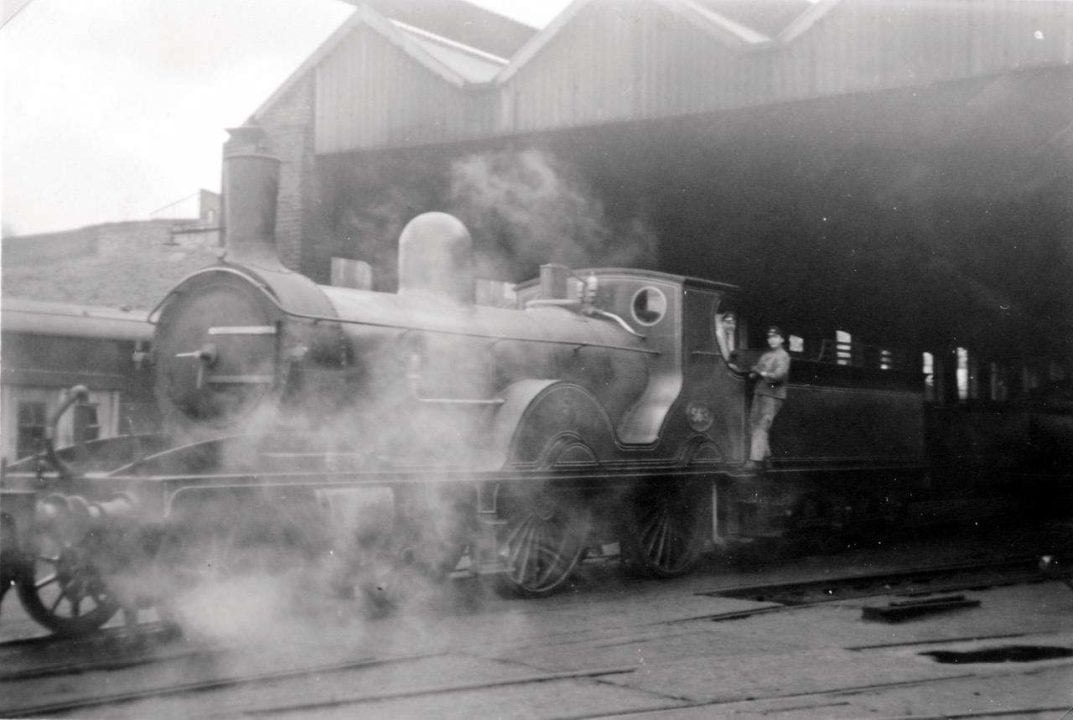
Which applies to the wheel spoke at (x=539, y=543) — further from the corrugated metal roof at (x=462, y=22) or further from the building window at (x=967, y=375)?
the building window at (x=967, y=375)

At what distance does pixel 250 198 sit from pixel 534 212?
582 centimetres

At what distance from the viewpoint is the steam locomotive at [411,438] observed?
19.7 ft

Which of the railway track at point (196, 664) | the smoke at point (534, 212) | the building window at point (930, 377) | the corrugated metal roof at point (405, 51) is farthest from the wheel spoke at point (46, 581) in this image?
the building window at point (930, 377)

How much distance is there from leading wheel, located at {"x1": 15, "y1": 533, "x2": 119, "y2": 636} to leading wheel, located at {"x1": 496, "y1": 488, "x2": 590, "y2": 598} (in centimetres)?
274

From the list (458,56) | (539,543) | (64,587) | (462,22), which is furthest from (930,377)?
(64,587)

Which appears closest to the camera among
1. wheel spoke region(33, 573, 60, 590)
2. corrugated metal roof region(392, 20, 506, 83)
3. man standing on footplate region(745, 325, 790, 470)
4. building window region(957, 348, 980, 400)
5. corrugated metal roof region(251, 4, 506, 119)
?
wheel spoke region(33, 573, 60, 590)

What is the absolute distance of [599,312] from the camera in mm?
9812

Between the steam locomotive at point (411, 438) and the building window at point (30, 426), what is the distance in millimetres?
1448

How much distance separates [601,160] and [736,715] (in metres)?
8.96

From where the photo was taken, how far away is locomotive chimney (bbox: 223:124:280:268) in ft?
22.7

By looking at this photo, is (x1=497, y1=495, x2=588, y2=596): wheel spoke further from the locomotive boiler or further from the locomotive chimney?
the locomotive chimney

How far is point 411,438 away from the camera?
7570 mm

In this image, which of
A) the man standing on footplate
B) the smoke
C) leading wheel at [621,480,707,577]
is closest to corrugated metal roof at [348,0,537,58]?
the smoke

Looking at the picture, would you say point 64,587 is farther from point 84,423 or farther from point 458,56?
point 458,56
